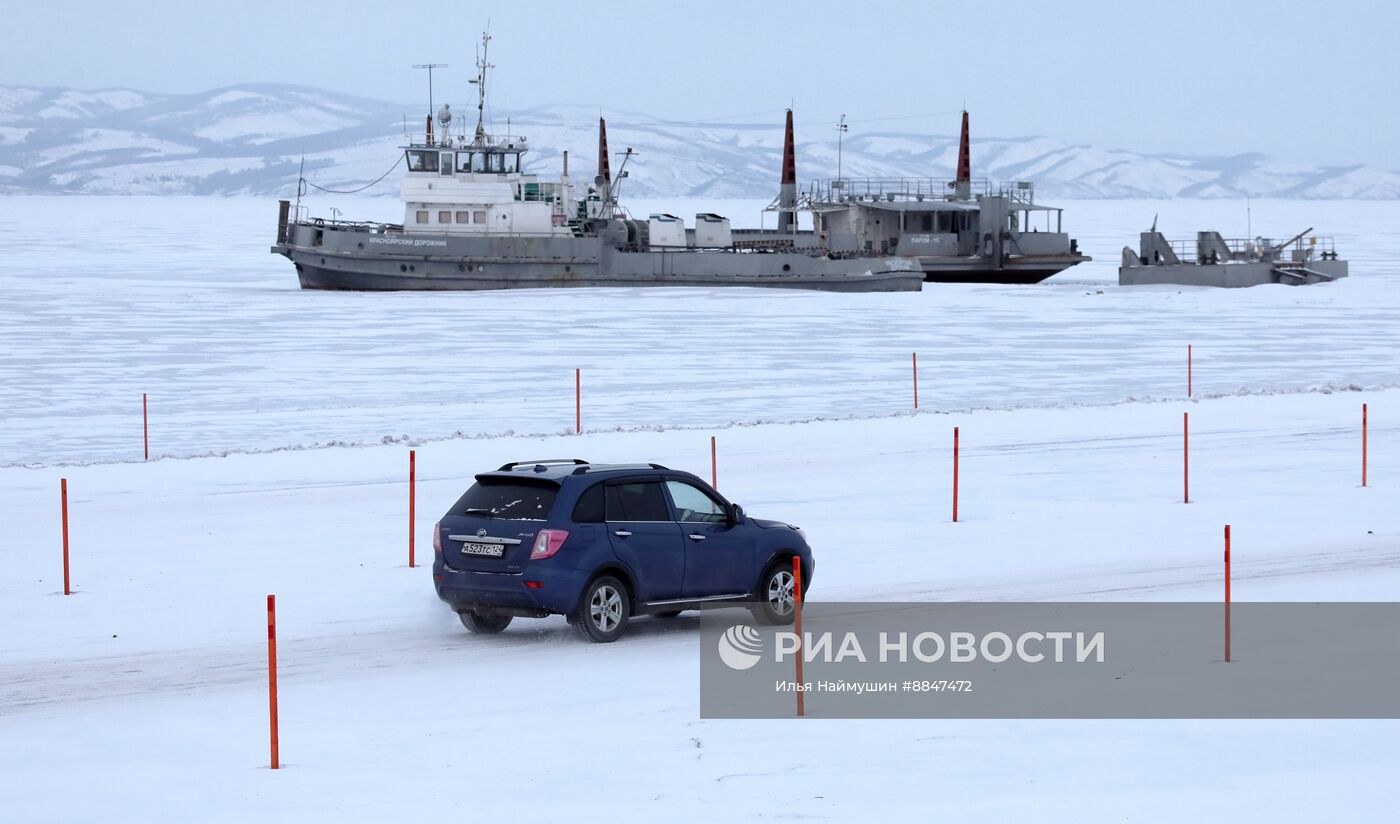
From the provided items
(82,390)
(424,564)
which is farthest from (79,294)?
(424,564)

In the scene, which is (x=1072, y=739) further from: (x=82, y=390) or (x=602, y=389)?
(x=82, y=390)

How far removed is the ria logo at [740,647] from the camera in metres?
12.8


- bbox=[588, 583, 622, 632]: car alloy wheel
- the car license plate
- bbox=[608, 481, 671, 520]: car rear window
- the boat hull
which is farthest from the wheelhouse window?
bbox=[588, 583, 622, 632]: car alloy wheel

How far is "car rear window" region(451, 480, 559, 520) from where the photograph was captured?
1341 centimetres

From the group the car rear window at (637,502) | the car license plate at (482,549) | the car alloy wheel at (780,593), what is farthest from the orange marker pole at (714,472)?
the car license plate at (482,549)

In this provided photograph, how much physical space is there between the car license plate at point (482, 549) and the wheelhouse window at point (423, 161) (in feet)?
191

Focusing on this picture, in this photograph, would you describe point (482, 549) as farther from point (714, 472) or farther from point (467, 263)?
point (467, 263)

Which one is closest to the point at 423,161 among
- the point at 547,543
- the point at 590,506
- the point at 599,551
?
the point at 590,506

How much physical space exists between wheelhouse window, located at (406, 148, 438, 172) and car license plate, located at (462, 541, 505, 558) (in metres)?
58.1

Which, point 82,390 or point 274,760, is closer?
point 274,760

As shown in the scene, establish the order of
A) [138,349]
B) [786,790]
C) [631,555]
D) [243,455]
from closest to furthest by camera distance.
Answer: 1. [786,790]
2. [631,555]
3. [243,455]
4. [138,349]

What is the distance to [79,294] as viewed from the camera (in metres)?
63.2

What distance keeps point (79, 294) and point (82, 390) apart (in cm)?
3140

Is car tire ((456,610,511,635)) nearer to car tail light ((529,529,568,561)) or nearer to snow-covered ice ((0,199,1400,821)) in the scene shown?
snow-covered ice ((0,199,1400,821))
